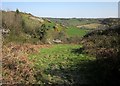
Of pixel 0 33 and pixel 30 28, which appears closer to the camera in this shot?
pixel 0 33

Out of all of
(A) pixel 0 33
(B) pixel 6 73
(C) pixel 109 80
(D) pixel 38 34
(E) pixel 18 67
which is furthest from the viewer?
(D) pixel 38 34

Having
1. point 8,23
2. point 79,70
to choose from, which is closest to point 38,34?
point 8,23

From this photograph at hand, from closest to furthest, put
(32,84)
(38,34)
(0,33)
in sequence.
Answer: (32,84)
(0,33)
(38,34)

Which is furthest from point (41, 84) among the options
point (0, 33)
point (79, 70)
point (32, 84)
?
point (0, 33)

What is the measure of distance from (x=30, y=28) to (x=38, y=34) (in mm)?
1551

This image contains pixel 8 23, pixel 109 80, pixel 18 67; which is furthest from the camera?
pixel 8 23

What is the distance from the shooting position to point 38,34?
35.5 metres

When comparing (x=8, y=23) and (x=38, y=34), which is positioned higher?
(x=8, y=23)

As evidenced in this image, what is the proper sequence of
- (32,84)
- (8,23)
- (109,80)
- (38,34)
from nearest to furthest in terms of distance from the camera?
(109,80)
(32,84)
(8,23)
(38,34)

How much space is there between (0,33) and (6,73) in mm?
8545

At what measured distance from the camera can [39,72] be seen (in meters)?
10.1

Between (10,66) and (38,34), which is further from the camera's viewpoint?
(38,34)

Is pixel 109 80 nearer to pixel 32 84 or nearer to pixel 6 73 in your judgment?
pixel 32 84

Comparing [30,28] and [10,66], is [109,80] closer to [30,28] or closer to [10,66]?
[10,66]
